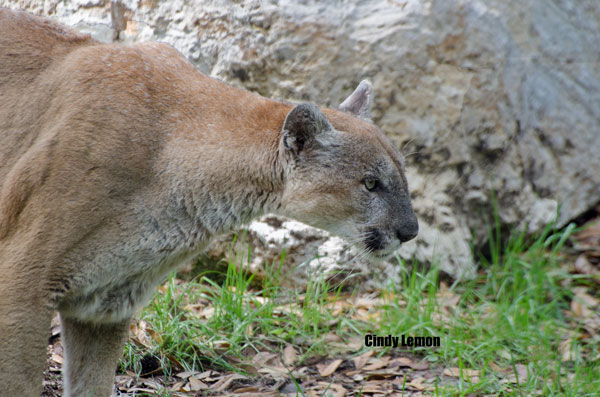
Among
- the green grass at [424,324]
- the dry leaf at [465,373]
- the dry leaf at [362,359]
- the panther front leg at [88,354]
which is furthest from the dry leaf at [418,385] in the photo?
the panther front leg at [88,354]

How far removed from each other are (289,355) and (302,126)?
7.60 ft

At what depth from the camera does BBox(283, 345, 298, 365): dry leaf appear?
587 centimetres

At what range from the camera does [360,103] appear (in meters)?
5.26

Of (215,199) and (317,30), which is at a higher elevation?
(317,30)

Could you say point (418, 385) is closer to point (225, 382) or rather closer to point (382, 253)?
point (382, 253)

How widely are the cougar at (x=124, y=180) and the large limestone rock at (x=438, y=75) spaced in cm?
→ 207

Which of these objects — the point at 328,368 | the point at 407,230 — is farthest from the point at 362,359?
the point at 407,230

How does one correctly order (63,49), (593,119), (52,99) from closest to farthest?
(52,99) < (63,49) < (593,119)

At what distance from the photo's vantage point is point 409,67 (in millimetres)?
6914

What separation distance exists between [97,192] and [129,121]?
0.49 m

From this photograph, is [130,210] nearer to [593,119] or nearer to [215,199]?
[215,199]

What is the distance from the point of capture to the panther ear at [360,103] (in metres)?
5.21

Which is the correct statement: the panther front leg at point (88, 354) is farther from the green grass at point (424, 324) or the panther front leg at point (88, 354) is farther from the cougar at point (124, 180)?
the green grass at point (424, 324)

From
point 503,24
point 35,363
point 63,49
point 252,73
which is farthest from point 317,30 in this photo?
point 35,363
